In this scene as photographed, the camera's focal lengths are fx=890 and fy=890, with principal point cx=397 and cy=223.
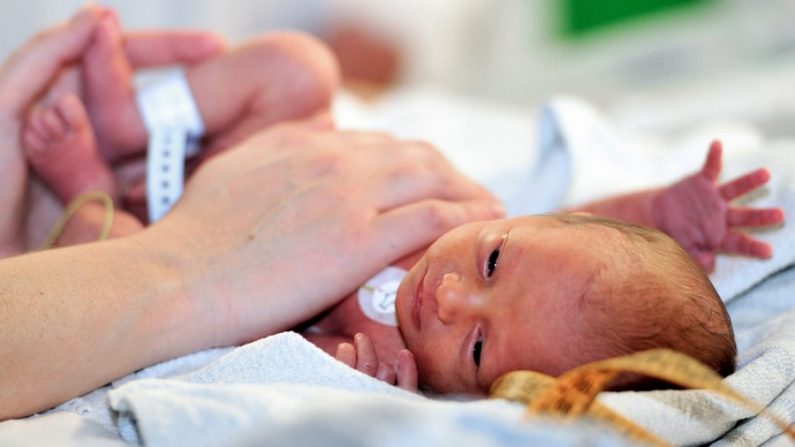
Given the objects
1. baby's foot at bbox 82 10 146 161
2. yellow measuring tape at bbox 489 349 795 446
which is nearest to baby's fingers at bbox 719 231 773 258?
yellow measuring tape at bbox 489 349 795 446

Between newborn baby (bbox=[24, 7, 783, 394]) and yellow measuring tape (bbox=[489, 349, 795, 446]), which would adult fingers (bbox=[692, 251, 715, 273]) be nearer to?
newborn baby (bbox=[24, 7, 783, 394])

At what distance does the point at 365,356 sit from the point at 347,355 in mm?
23

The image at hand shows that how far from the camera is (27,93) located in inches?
50.4

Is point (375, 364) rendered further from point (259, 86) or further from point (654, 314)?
point (259, 86)

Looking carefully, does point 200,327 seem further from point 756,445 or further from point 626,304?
point 756,445

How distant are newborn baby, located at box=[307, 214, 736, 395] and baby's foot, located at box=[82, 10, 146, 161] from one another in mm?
533

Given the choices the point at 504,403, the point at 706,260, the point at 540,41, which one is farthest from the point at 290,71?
the point at 540,41

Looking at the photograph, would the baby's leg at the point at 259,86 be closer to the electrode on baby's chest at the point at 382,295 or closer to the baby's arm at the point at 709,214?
the electrode on baby's chest at the point at 382,295

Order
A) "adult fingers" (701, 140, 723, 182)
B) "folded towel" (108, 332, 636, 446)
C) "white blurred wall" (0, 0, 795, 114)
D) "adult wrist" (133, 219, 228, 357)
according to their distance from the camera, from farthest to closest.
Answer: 1. "white blurred wall" (0, 0, 795, 114)
2. "adult fingers" (701, 140, 723, 182)
3. "adult wrist" (133, 219, 228, 357)
4. "folded towel" (108, 332, 636, 446)

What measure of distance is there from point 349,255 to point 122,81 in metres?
0.56

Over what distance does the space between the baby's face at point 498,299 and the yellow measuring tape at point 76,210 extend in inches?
17.1

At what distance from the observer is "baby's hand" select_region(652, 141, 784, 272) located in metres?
1.17

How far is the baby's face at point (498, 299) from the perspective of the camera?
36.3 inches

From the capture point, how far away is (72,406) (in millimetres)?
916
